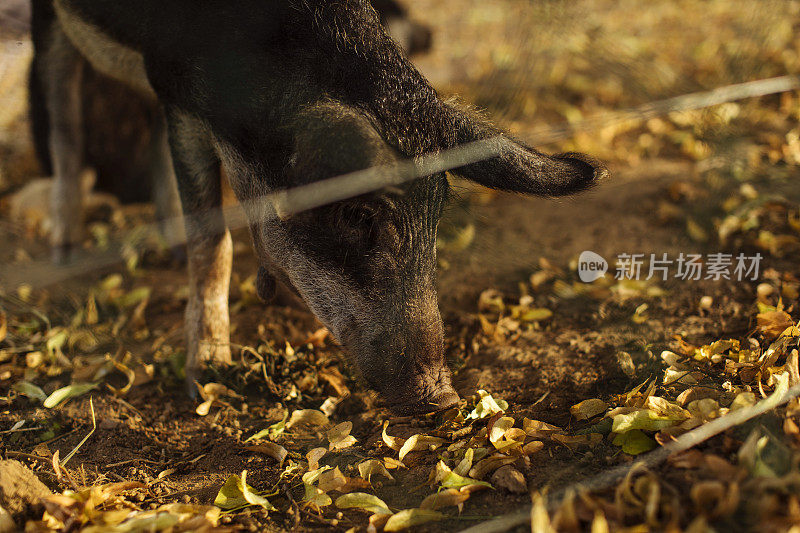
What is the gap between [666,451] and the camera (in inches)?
83.8

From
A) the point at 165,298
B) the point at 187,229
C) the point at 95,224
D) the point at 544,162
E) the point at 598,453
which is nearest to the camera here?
the point at 598,453

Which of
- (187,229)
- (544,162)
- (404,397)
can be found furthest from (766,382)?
(187,229)

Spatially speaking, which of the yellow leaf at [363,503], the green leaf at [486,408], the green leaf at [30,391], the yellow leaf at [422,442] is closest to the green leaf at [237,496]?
the yellow leaf at [363,503]

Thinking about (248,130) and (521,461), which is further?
(248,130)

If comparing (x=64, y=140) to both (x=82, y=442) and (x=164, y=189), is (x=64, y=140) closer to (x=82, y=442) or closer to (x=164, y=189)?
(x=164, y=189)

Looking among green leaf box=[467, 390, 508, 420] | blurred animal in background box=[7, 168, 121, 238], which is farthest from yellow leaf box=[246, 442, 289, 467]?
blurred animal in background box=[7, 168, 121, 238]

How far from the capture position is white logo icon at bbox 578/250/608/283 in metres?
3.71

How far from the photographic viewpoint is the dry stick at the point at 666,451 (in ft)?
6.69

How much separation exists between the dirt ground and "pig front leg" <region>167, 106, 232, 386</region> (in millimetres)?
151

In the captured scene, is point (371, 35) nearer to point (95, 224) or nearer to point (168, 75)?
point (168, 75)

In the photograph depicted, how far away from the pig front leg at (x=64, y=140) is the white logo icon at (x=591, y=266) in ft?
12.3

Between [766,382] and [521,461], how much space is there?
105 cm

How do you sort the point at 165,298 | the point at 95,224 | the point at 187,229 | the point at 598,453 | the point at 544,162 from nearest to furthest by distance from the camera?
the point at 598,453
the point at 544,162
the point at 187,229
the point at 165,298
the point at 95,224

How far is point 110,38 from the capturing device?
3273mm
